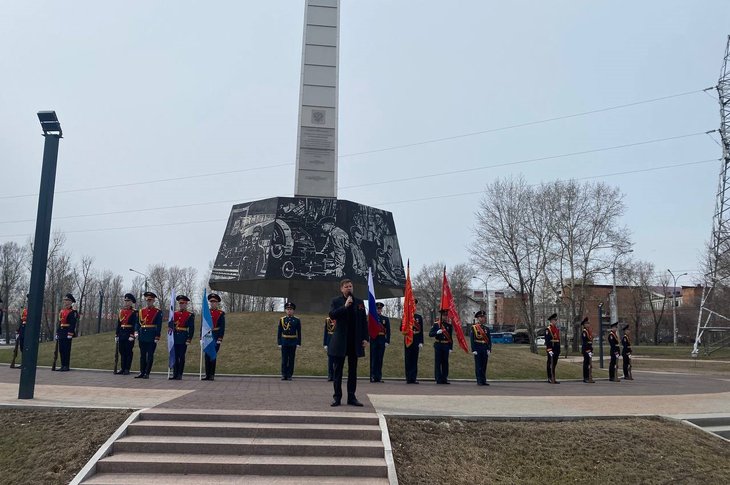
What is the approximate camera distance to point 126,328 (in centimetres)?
1487

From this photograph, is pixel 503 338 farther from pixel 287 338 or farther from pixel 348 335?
pixel 348 335

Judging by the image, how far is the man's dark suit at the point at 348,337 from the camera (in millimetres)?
9359

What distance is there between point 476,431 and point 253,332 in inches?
602

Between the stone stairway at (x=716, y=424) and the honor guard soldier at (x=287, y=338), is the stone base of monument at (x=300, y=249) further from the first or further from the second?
the stone stairway at (x=716, y=424)

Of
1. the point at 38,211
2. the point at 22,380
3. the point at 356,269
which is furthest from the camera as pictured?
the point at 356,269

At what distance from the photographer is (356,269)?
27.4 metres

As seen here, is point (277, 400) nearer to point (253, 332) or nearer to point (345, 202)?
point (253, 332)

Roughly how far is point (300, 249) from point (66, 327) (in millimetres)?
12441

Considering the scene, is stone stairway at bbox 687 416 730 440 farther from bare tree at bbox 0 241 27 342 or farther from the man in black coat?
bare tree at bbox 0 241 27 342

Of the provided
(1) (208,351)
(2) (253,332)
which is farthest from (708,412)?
(2) (253,332)

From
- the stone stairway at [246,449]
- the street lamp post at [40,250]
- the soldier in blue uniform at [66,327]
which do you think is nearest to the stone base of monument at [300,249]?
the soldier in blue uniform at [66,327]

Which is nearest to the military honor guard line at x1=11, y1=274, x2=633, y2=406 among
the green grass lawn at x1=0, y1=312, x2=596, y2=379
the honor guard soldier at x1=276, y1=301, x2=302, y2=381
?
the honor guard soldier at x1=276, y1=301, x2=302, y2=381

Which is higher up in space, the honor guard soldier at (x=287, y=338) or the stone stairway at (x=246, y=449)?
the honor guard soldier at (x=287, y=338)

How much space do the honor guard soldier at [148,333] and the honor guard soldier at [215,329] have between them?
1.32 metres
